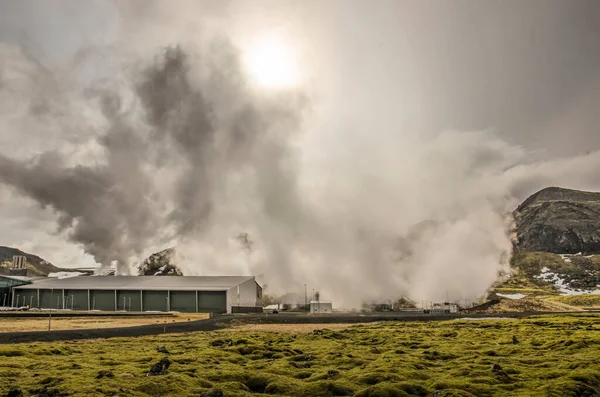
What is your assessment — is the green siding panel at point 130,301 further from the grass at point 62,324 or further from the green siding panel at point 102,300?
the grass at point 62,324

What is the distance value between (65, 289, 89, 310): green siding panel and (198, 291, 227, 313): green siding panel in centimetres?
3558

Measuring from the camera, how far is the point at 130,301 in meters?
139

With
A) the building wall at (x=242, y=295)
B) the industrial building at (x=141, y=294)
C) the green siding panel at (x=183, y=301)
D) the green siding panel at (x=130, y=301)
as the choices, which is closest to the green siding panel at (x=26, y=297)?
the industrial building at (x=141, y=294)

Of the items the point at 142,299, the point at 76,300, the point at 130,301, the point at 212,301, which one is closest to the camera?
→ the point at 212,301

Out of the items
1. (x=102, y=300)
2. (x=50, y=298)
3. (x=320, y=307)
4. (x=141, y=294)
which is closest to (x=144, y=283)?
(x=141, y=294)

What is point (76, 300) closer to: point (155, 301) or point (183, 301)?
point (155, 301)

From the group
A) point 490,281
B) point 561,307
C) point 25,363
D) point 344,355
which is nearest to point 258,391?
point 344,355

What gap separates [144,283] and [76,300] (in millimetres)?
20629

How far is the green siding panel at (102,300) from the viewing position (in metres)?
140

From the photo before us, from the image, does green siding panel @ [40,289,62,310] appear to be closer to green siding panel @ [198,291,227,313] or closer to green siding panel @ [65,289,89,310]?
green siding panel @ [65,289,89,310]

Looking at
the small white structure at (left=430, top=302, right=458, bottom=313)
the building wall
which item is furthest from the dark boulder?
the small white structure at (left=430, top=302, right=458, bottom=313)

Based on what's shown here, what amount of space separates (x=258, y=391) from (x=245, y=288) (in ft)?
392

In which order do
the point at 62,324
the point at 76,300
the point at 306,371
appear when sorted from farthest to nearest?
the point at 76,300, the point at 62,324, the point at 306,371

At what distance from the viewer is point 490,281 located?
19300 cm
